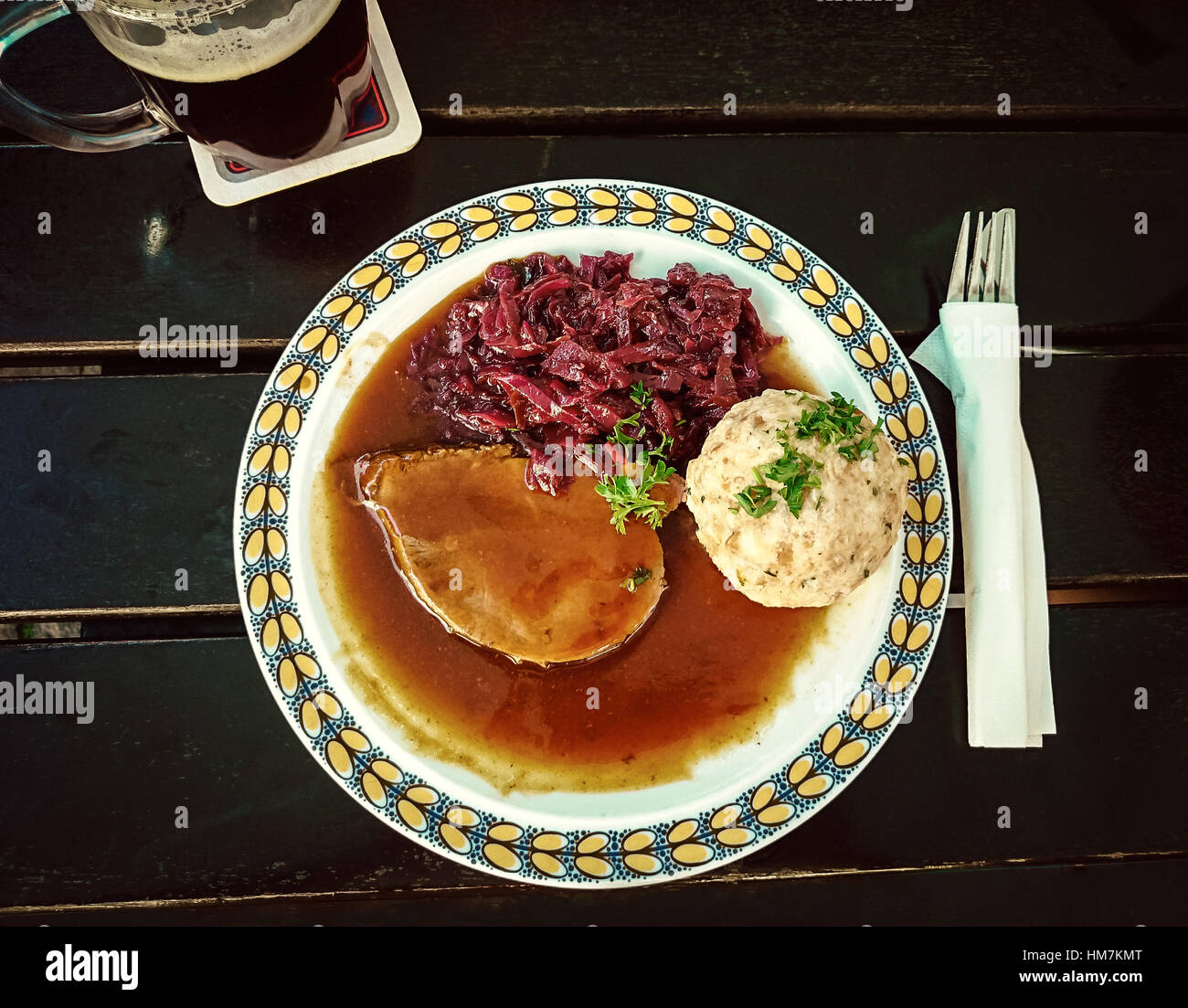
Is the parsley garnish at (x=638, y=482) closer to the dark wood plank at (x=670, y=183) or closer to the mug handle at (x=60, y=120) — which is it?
the dark wood plank at (x=670, y=183)

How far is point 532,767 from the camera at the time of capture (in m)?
2.79

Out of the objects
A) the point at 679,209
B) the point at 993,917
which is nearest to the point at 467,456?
the point at 679,209

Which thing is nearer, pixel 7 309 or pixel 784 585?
pixel 784 585

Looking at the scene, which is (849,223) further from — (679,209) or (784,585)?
(784,585)

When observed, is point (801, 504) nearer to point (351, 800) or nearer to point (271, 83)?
point (351, 800)

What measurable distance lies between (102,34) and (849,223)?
243cm

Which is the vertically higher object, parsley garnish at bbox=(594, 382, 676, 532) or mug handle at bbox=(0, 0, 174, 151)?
mug handle at bbox=(0, 0, 174, 151)

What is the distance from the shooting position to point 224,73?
94.0 inches

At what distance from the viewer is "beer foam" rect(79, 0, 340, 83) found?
86.4 inches

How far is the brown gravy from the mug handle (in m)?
1.05

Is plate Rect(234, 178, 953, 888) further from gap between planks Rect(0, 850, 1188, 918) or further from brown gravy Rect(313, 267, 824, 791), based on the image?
gap between planks Rect(0, 850, 1188, 918)

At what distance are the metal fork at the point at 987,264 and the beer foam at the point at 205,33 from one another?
216 centimetres

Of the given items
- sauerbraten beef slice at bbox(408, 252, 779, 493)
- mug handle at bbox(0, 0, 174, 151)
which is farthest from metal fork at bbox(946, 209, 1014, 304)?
mug handle at bbox(0, 0, 174, 151)

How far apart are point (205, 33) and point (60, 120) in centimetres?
74
